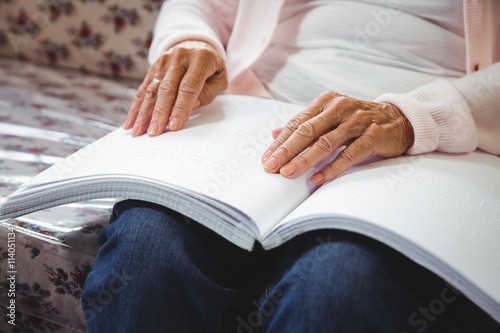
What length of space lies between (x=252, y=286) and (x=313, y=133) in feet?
0.65

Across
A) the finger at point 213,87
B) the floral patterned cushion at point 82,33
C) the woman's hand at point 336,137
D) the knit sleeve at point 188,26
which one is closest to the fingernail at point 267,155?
the woman's hand at point 336,137

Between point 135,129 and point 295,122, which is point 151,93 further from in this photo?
point 295,122

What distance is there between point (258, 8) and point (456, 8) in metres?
0.33

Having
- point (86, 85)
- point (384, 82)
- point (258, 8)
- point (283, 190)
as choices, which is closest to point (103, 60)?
point (86, 85)

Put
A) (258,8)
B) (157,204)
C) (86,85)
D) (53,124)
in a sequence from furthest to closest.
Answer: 1. (86,85)
2. (53,124)
3. (258,8)
4. (157,204)

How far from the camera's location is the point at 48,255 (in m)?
0.77

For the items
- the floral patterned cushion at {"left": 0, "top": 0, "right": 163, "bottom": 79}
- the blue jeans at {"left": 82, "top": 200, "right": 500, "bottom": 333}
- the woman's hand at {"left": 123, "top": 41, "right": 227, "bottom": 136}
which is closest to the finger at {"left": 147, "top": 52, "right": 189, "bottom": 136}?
the woman's hand at {"left": 123, "top": 41, "right": 227, "bottom": 136}

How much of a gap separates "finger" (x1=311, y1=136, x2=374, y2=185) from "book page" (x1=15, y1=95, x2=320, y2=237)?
0.02 meters

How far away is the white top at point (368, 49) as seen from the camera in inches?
32.8

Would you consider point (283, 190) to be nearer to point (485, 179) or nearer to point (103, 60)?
point (485, 179)

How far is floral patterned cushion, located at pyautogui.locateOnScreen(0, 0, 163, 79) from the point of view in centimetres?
139

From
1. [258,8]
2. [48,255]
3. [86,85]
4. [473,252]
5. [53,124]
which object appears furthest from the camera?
[86,85]

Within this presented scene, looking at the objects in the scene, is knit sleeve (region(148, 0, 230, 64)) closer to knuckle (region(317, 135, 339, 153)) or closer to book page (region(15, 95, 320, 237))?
book page (region(15, 95, 320, 237))

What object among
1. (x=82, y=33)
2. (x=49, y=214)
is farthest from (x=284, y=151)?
(x=82, y=33)
